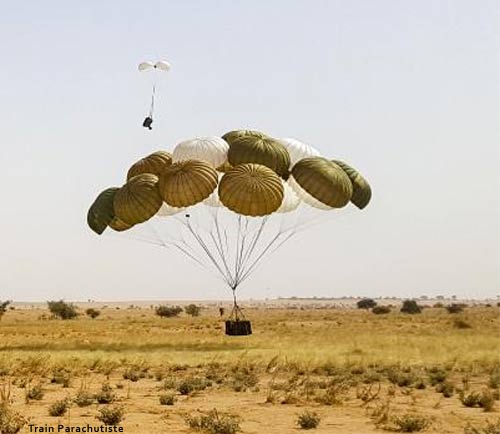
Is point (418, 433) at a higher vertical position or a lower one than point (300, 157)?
lower

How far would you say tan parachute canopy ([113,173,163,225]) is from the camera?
31.8 metres

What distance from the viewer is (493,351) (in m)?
35.0

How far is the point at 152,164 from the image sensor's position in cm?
3547

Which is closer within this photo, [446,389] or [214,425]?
[214,425]

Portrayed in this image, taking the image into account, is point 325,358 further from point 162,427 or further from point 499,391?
point 162,427

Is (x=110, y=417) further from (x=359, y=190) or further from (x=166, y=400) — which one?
(x=359, y=190)

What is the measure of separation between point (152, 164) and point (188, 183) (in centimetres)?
563

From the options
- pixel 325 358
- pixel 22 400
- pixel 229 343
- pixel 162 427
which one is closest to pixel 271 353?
pixel 325 358

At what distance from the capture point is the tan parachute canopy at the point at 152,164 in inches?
1393

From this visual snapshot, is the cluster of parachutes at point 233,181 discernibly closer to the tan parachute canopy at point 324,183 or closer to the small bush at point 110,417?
the tan parachute canopy at point 324,183

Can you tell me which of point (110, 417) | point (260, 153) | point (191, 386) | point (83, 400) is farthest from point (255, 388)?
point (260, 153)

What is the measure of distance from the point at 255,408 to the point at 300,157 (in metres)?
19.8

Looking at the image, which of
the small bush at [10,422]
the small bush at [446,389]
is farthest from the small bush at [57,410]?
the small bush at [446,389]

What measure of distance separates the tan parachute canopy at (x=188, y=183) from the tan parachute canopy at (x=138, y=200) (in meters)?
0.73
